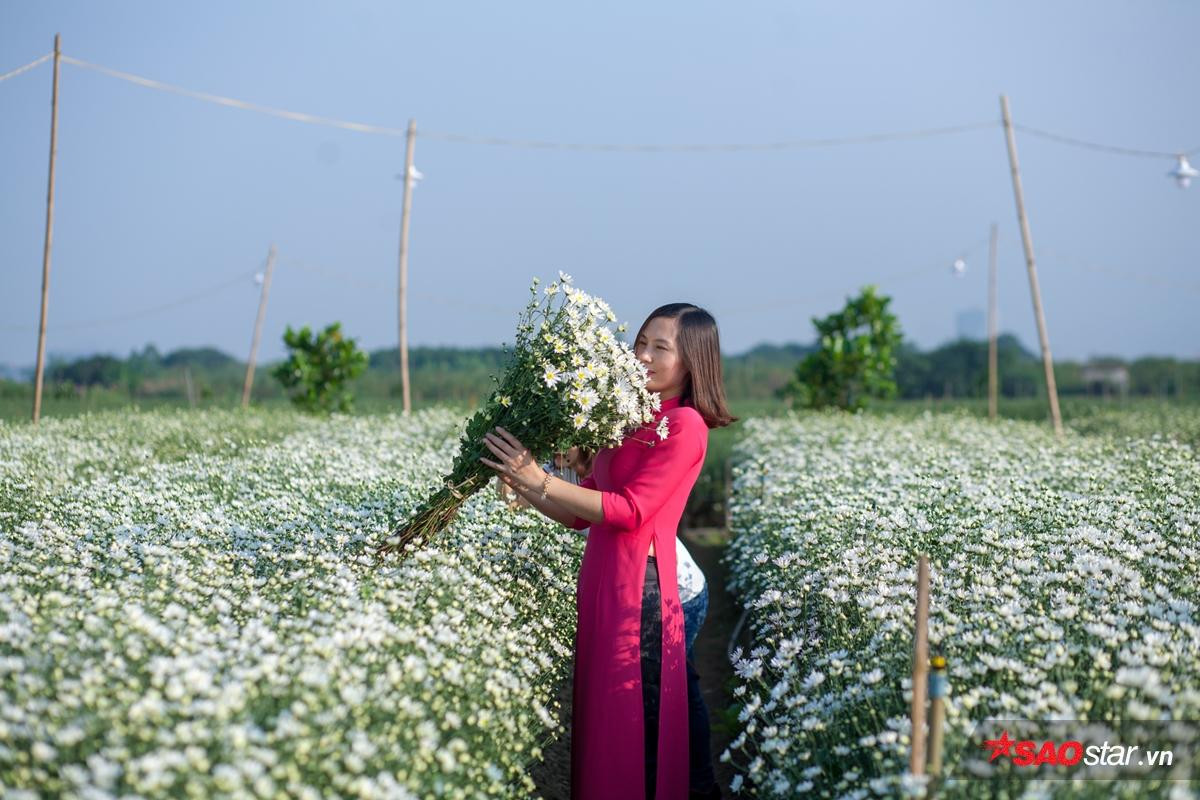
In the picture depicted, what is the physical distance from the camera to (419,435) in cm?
1137

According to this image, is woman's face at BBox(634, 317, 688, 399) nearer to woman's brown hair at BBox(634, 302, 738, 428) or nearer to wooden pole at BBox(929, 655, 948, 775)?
woman's brown hair at BBox(634, 302, 738, 428)

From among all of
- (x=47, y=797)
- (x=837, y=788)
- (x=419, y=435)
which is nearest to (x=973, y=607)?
(x=837, y=788)

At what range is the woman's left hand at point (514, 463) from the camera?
139 inches

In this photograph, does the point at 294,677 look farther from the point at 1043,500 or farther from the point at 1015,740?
the point at 1043,500

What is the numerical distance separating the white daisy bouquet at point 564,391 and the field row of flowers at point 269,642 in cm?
59

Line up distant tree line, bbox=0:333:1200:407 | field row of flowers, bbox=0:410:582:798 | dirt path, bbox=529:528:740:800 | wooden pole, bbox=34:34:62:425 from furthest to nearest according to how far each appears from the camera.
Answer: distant tree line, bbox=0:333:1200:407
wooden pole, bbox=34:34:62:425
dirt path, bbox=529:528:740:800
field row of flowers, bbox=0:410:582:798

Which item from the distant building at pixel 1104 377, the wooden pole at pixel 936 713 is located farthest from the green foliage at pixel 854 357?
the distant building at pixel 1104 377

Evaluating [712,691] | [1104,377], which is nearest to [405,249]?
[712,691]

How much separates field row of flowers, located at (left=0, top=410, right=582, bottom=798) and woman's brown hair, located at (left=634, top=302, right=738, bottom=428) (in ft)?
3.64

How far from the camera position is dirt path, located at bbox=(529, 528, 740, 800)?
14.9 ft

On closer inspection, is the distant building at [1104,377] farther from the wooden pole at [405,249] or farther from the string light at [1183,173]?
the wooden pole at [405,249]

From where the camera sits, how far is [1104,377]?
122 feet

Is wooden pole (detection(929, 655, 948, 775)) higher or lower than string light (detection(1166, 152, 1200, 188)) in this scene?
lower

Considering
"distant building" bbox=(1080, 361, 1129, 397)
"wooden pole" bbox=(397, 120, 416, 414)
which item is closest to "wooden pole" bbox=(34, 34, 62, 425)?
"wooden pole" bbox=(397, 120, 416, 414)
